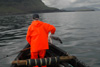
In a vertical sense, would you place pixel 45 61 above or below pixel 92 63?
above

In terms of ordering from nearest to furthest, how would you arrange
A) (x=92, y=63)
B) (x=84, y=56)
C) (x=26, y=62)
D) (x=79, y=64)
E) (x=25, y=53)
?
1. (x=26, y=62)
2. (x=79, y=64)
3. (x=25, y=53)
4. (x=92, y=63)
5. (x=84, y=56)

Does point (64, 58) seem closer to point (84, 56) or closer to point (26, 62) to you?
point (26, 62)

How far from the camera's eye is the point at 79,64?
5977mm

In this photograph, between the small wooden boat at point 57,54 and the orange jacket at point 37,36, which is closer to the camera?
the orange jacket at point 37,36

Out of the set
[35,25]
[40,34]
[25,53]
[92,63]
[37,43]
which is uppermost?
[35,25]

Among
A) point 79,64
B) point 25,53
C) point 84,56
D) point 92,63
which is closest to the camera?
point 79,64

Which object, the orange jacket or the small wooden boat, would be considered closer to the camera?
the orange jacket

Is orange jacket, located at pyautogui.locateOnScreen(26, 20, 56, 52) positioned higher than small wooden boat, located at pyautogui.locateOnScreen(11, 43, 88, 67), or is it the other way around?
orange jacket, located at pyautogui.locateOnScreen(26, 20, 56, 52)

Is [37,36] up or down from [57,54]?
up

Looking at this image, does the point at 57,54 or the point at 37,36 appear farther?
the point at 57,54

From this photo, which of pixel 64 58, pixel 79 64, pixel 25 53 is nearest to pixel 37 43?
pixel 64 58

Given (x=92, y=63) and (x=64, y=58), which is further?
(x=92, y=63)

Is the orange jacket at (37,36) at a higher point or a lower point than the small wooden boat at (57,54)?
higher

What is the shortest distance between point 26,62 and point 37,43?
0.93 m
